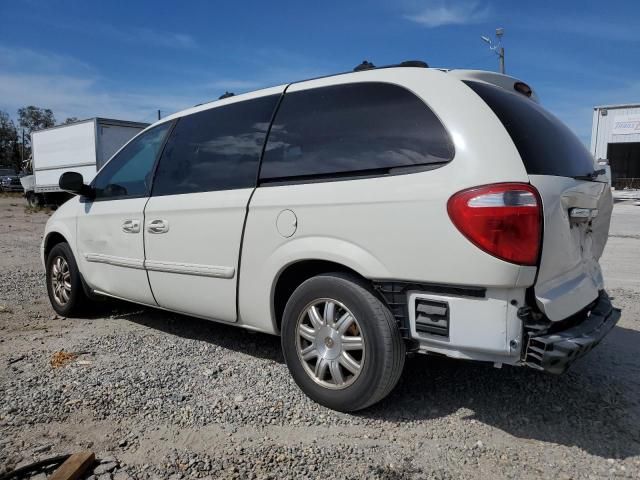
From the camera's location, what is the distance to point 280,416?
2920 mm

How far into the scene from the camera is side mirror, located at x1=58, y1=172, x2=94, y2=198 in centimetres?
455

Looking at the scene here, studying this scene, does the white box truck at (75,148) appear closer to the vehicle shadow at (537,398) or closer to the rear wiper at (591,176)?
the vehicle shadow at (537,398)

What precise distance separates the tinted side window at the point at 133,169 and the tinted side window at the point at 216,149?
0.60 feet

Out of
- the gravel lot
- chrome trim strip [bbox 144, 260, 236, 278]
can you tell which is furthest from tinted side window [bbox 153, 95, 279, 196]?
the gravel lot

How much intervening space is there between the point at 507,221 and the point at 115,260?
3.27 meters

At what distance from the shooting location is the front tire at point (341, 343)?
2672 mm

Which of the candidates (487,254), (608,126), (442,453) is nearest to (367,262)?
(487,254)

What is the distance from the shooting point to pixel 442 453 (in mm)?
2547

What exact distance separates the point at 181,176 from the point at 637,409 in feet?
11.0

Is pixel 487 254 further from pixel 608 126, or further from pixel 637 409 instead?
pixel 608 126

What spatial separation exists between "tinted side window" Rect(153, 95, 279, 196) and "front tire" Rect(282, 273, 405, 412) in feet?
2.98

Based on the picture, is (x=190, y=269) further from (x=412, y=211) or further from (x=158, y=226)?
(x=412, y=211)

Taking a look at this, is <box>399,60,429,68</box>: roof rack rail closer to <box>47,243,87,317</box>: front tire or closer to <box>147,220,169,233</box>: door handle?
<box>147,220,169,233</box>: door handle

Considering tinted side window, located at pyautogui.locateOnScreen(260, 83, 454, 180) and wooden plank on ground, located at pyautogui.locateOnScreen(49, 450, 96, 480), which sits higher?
tinted side window, located at pyautogui.locateOnScreen(260, 83, 454, 180)
